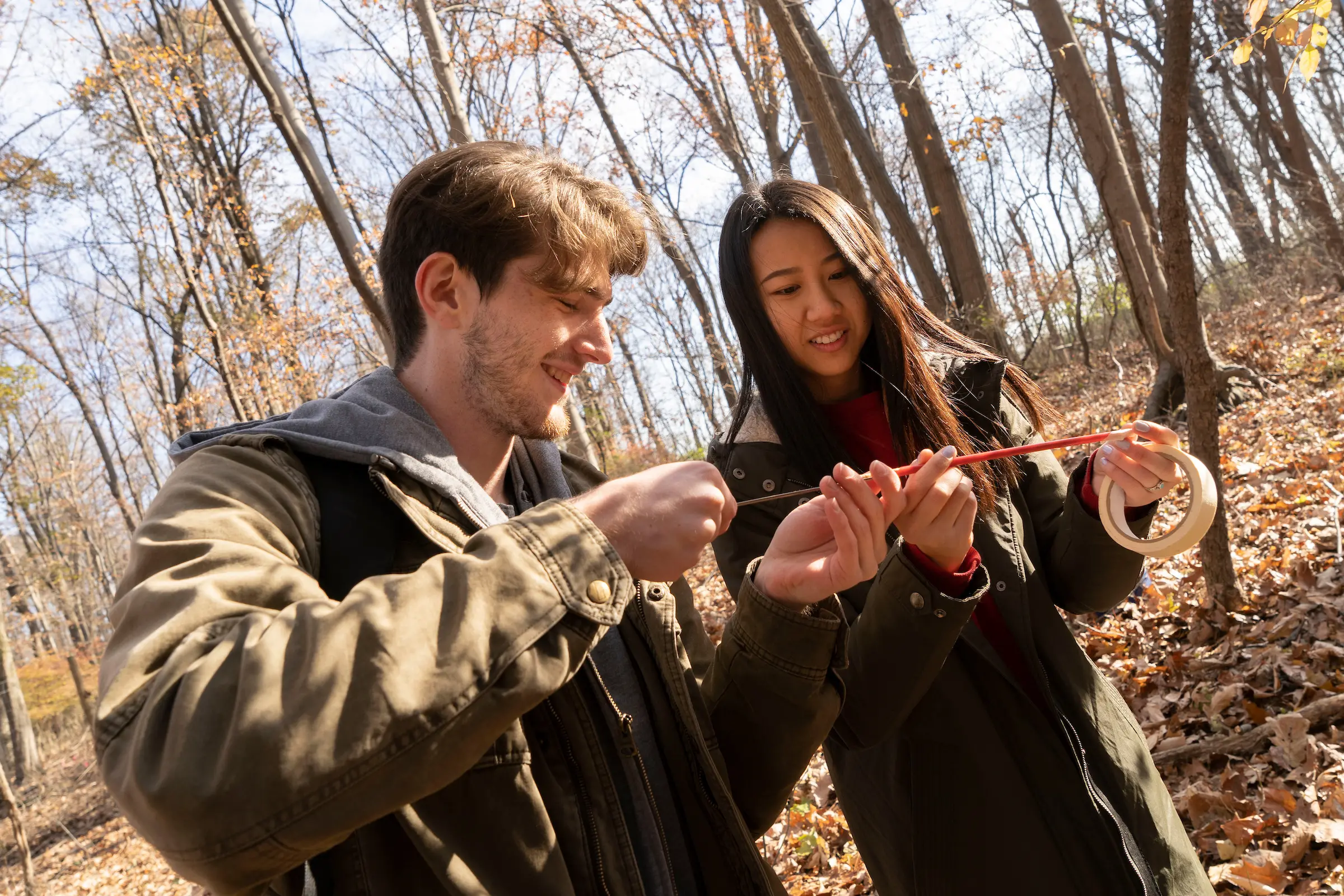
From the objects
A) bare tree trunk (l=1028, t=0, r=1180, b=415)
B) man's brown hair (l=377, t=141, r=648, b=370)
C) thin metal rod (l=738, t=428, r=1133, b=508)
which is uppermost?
bare tree trunk (l=1028, t=0, r=1180, b=415)

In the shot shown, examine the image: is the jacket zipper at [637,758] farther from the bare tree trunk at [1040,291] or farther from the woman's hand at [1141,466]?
the bare tree trunk at [1040,291]

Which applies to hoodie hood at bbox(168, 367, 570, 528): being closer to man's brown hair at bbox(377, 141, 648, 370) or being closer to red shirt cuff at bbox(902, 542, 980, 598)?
man's brown hair at bbox(377, 141, 648, 370)

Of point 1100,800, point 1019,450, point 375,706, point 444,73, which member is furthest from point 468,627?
point 444,73

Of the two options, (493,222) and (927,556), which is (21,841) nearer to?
(493,222)

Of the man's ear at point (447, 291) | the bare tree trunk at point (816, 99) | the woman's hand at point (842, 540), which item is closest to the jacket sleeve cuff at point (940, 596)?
the woman's hand at point (842, 540)

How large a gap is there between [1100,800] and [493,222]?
185cm

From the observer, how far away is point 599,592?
1127mm

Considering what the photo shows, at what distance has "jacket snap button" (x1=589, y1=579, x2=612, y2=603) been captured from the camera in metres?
1.12

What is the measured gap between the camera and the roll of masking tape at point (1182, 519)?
1758 mm

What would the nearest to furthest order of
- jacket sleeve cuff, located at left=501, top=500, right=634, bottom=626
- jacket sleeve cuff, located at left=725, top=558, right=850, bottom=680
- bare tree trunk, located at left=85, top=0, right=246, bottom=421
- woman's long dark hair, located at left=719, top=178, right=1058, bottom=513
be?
jacket sleeve cuff, located at left=501, top=500, right=634, bottom=626
jacket sleeve cuff, located at left=725, top=558, right=850, bottom=680
woman's long dark hair, located at left=719, top=178, right=1058, bottom=513
bare tree trunk, located at left=85, top=0, right=246, bottom=421

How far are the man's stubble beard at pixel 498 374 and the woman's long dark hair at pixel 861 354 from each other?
86cm

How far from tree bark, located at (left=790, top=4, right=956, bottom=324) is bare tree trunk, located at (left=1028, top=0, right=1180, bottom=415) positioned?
2052 millimetres

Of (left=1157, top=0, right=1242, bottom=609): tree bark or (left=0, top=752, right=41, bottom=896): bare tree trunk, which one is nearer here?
(left=1157, top=0, right=1242, bottom=609): tree bark

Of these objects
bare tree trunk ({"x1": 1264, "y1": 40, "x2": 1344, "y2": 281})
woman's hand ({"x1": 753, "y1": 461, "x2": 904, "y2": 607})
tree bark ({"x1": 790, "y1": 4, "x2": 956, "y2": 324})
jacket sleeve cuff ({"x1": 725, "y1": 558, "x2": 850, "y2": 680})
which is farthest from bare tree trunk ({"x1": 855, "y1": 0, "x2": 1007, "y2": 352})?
bare tree trunk ({"x1": 1264, "y1": 40, "x2": 1344, "y2": 281})
